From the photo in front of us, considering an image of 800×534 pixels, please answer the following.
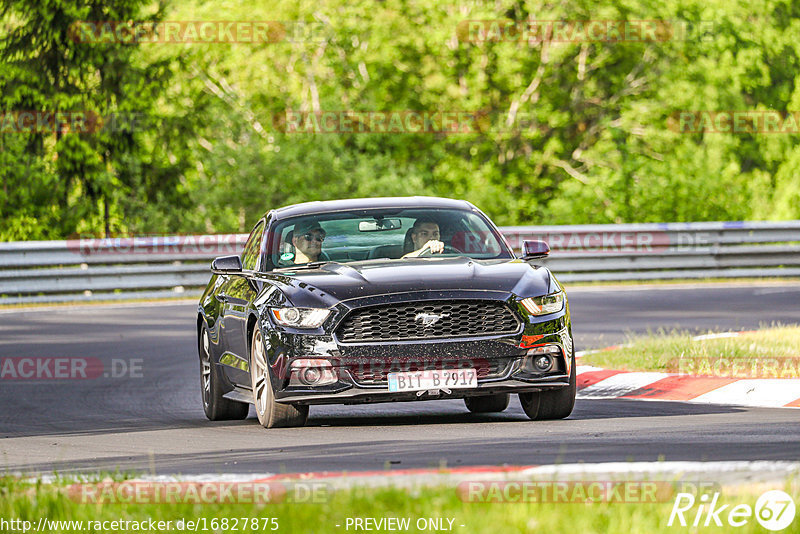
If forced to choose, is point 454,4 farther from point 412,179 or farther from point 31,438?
point 31,438

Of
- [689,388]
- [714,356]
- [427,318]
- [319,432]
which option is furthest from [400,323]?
[714,356]

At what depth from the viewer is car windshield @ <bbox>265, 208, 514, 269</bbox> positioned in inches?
429

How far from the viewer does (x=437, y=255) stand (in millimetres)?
10852

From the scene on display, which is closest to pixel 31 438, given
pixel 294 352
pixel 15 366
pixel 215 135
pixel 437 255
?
pixel 294 352

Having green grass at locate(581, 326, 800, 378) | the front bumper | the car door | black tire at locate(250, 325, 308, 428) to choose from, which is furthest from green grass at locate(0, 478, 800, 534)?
green grass at locate(581, 326, 800, 378)

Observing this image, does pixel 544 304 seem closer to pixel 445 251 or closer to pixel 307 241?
pixel 445 251

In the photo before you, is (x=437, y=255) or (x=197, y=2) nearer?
(x=437, y=255)

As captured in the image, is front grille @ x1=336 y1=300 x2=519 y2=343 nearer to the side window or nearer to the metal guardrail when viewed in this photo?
the side window

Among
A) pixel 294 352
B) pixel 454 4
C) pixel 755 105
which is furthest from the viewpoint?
pixel 755 105

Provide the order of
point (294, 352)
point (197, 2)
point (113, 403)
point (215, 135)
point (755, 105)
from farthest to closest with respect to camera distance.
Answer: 1. point (755, 105)
2. point (197, 2)
3. point (215, 135)
4. point (113, 403)
5. point (294, 352)

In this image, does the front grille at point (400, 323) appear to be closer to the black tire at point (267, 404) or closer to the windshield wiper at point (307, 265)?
the black tire at point (267, 404)

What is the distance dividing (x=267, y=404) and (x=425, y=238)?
177 cm

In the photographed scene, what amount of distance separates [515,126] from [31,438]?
3510 centimetres

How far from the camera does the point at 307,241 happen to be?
36.1 ft
